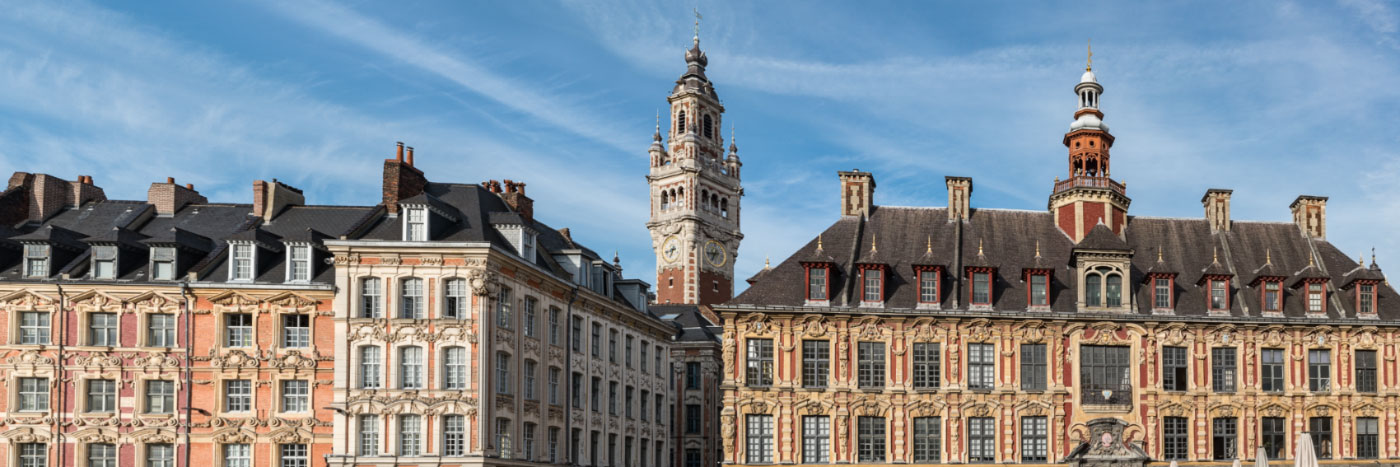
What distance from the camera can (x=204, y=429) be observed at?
161 ft

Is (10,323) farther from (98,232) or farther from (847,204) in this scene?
(847,204)

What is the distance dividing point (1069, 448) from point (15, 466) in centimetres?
3824

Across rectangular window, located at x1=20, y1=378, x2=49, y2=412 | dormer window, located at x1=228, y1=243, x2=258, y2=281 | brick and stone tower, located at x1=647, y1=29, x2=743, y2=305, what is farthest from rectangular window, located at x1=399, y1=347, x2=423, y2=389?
brick and stone tower, located at x1=647, y1=29, x2=743, y2=305

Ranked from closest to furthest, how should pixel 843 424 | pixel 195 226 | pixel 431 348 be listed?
pixel 431 348 < pixel 843 424 < pixel 195 226

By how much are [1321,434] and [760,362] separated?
2192cm

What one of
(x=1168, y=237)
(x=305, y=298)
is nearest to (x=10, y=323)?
(x=305, y=298)

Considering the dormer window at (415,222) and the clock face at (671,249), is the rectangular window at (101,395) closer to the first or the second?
the dormer window at (415,222)

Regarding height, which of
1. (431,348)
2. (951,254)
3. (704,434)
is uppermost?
(951,254)

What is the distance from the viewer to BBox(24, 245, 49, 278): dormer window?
1967 inches

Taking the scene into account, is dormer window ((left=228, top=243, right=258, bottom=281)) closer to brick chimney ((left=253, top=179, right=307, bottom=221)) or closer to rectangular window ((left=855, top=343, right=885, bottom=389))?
brick chimney ((left=253, top=179, right=307, bottom=221))

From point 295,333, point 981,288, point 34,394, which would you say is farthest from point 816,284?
point 34,394

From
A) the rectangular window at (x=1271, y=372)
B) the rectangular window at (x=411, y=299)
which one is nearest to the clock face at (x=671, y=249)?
the rectangular window at (x=1271, y=372)

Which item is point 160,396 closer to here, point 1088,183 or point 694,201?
point 1088,183

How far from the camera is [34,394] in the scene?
48.9m
